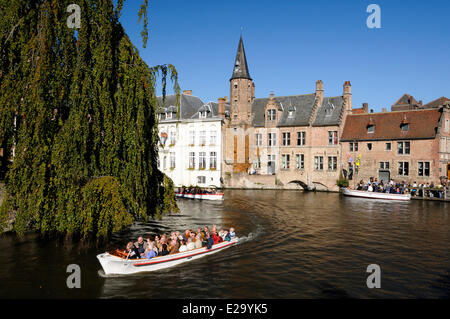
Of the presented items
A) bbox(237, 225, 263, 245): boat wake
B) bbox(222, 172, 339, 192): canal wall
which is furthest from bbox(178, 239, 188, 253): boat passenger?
bbox(222, 172, 339, 192): canal wall

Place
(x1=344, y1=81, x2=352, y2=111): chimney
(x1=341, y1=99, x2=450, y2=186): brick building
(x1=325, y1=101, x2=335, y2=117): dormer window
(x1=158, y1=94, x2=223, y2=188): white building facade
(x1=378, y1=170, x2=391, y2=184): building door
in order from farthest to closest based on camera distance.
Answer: (x1=158, y1=94, x2=223, y2=188): white building facade
(x1=325, y1=101, x2=335, y2=117): dormer window
(x1=344, y1=81, x2=352, y2=111): chimney
(x1=378, y1=170, x2=391, y2=184): building door
(x1=341, y1=99, x2=450, y2=186): brick building

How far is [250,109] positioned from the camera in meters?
48.0

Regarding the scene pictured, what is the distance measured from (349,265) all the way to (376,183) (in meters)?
27.1

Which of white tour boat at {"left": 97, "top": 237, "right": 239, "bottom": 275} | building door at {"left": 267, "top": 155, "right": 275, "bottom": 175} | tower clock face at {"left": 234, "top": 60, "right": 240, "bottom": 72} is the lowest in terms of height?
white tour boat at {"left": 97, "top": 237, "right": 239, "bottom": 275}

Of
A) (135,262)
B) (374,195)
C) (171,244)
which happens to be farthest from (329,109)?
(135,262)

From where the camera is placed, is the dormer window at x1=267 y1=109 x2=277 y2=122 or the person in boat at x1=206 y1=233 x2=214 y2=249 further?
the dormer window at x1=267 y1=109 x2=277 y2=122

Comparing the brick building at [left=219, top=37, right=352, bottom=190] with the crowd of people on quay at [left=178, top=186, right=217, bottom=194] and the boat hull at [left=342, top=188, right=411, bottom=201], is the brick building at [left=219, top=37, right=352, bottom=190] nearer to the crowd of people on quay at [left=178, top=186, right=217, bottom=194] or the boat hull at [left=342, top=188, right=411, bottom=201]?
the boat hull at [left=342, top=188, right=411, bottom=201]

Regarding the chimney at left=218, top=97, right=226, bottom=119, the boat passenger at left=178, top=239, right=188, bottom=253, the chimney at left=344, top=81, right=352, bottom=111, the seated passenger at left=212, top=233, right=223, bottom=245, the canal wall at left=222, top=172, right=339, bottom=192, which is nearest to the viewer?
the boat passenger at left=178, top=239, right=188, bottom=253

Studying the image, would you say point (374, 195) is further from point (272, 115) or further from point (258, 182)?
point (272, 115)

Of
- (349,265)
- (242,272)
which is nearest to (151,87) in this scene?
(242,272)

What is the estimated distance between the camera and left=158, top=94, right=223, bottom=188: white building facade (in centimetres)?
4706

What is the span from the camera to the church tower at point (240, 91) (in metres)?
46.6

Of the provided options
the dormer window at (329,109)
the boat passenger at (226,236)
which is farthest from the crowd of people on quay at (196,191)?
the dormer window at (329,109)

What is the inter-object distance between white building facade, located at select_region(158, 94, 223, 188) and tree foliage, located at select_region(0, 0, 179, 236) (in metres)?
32.8
